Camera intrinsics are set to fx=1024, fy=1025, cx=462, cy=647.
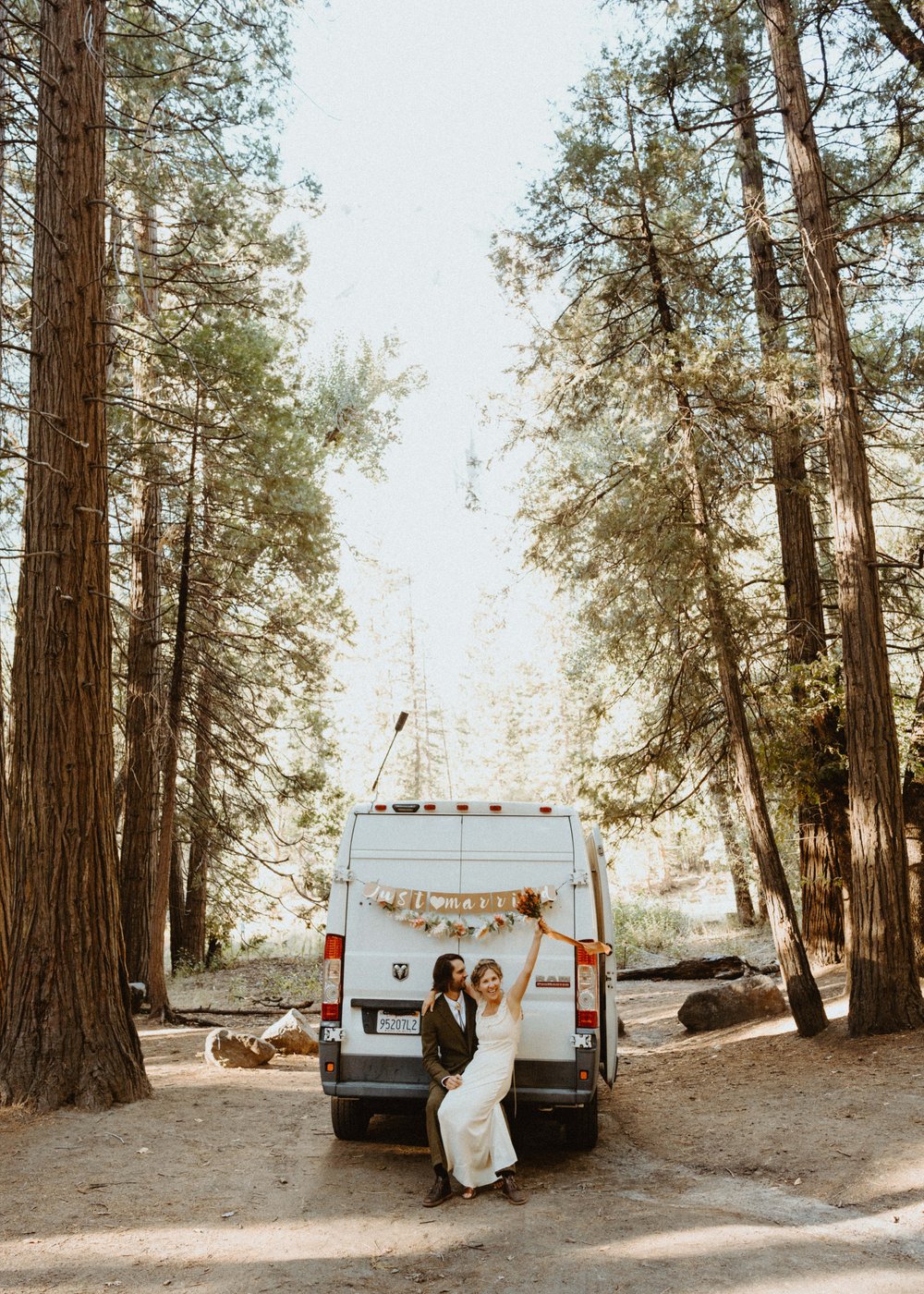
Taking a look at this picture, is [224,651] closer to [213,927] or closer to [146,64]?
[213,927]

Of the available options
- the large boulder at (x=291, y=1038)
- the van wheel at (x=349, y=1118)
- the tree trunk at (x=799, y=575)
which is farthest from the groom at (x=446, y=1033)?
the tree trunk at (x=799, y=575)

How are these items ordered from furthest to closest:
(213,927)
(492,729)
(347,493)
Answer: (492,729) → (347,493) → (213,927)

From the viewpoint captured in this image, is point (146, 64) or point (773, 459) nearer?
point (146, 64)

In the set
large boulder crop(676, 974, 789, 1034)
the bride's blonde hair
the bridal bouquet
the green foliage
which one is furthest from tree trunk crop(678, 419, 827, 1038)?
the green foliage

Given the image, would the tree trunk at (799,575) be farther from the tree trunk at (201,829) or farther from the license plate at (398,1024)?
the tree trunk at (201,829)

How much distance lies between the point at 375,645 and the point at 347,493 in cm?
4184

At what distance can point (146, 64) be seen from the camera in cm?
1129

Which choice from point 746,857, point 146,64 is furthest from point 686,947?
point 146,64

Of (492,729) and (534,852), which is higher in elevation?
(492,729)

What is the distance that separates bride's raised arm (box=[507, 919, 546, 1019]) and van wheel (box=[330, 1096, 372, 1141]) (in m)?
1.54

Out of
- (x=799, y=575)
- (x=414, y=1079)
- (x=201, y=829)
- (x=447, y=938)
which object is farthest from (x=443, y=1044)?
(x=201, y=829)

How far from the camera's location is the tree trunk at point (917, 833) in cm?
1046

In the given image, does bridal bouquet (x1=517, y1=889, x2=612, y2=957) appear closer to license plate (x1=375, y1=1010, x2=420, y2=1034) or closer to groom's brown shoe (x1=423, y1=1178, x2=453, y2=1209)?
license plate (x1=375, y1=1010, x2=420, y2=1034)

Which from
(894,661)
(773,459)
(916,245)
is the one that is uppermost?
(916,245)
